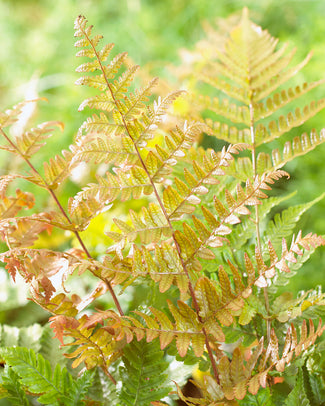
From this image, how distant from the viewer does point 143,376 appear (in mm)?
317

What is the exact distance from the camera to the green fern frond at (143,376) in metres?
0.31

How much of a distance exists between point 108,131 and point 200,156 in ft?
0.35

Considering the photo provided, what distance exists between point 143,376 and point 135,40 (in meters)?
1.08

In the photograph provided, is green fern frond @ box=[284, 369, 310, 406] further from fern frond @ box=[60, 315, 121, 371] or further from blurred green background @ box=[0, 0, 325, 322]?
blurred green background @ box=[0, 0, 325, 322]

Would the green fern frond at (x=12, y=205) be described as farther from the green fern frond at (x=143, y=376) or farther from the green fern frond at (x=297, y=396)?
the green fern frond at (x=297, y=396)

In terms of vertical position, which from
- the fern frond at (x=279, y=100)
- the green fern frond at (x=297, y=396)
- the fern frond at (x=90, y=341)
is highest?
the fern frond at (x=279, y=100)

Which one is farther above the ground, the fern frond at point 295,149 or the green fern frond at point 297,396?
the fern frond at point 295,149

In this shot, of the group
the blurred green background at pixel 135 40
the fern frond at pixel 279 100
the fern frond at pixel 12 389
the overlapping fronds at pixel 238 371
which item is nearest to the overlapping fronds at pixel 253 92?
the fern frond at pixel 279 100

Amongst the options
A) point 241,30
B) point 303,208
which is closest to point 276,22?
point 241,30

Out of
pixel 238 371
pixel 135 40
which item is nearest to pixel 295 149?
pixel 238 371

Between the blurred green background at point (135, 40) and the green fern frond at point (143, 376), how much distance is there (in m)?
0.44

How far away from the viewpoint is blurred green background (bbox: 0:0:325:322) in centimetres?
82

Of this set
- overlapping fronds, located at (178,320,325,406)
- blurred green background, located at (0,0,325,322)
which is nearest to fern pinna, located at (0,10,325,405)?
overlapping fronds, located at (178,320,325,406)

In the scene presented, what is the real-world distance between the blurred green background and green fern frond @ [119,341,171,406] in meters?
0.44
